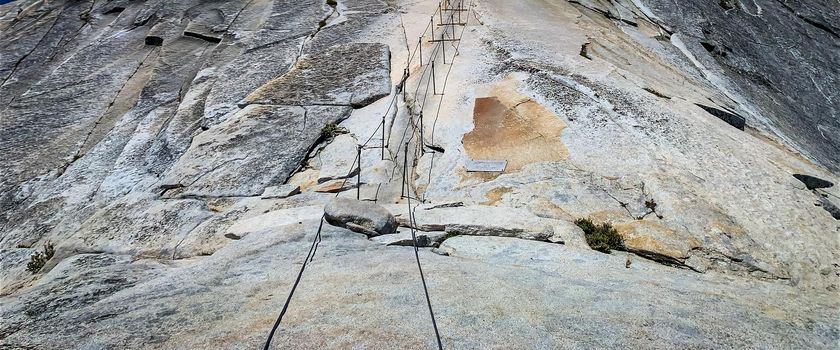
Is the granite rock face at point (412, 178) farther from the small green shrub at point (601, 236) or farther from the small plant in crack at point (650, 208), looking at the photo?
the small green shrub at point (601, 236)

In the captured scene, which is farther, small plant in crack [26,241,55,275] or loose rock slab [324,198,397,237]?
small plant in crack [26,241,55,275]

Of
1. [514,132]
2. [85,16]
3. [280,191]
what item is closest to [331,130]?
[280,191]

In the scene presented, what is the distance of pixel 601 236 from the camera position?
10.1m

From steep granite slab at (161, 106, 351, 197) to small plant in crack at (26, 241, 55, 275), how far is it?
103 inches

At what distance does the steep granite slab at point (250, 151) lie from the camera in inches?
527

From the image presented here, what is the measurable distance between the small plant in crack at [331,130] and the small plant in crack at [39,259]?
6517 mm

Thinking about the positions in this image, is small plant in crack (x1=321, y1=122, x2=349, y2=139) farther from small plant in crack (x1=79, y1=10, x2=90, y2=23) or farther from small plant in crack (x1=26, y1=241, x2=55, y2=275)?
small plant in crack (x1=79, y1=10, x2=90, y2=23)

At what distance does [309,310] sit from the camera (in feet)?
21.6

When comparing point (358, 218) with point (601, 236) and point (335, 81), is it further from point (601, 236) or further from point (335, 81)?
point (335, 81)

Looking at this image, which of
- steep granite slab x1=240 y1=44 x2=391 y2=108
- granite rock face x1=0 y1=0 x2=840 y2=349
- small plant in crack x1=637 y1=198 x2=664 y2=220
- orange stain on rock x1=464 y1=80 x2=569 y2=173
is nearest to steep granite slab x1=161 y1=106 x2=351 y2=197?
granite rock face x1=0 y1=0 x2=840 y2=349

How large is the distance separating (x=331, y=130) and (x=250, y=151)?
215 centimetres

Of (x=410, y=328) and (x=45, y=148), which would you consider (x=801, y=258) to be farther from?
(x=45, y=148)

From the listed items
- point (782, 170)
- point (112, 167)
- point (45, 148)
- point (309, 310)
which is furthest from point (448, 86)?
point (45, 148)

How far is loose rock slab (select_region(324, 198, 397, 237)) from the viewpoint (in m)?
10.1
